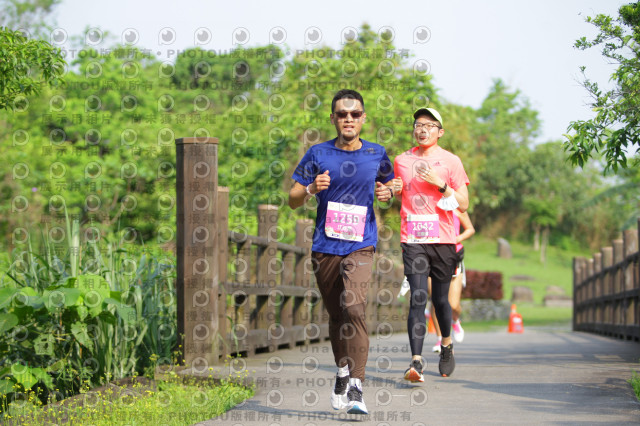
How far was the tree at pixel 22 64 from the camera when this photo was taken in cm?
631

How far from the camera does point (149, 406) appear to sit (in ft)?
17.4

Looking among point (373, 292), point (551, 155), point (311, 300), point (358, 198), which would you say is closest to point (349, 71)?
point (373, 292)

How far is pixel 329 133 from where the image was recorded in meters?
23.0

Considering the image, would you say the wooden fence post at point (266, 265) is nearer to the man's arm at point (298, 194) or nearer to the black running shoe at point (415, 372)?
the black running shoe at point (415, 372)

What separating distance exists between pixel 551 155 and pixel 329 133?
45428 millimetres

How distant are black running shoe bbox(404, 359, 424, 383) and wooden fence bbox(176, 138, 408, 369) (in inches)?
64.1

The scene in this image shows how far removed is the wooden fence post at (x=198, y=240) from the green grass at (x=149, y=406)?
2.20 feet

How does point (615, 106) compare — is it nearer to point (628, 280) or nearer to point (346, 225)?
point (346, 225)

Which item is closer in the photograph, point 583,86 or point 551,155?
point 583,86

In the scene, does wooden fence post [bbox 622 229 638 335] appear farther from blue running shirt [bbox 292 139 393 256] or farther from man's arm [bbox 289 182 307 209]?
man's arm [bbox 289 182 307 209]

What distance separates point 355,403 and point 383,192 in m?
1.24

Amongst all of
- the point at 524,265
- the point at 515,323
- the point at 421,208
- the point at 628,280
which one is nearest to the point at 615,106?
the point at 421,208

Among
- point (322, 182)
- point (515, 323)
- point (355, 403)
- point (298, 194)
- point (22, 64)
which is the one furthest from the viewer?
point (515, 323)

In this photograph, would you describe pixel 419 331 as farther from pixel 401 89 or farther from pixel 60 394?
pixel 401 89
